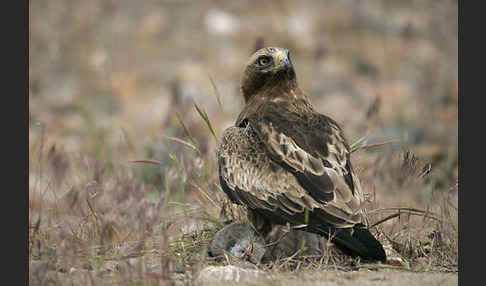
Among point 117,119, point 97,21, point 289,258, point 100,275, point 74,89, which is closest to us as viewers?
point 100,275

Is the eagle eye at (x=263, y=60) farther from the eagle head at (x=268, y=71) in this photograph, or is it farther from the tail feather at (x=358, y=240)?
the tail feather at (x=358, y=240)

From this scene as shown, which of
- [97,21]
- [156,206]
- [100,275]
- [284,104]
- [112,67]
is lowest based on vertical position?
[100,275]

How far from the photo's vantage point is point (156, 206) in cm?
442

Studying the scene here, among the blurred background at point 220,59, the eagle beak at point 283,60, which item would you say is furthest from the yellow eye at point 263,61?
the blurred background at point 220,59

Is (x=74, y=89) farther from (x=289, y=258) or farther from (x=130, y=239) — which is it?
(x=289, y=258)

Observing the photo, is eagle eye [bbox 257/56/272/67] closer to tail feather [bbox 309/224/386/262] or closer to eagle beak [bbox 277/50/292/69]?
eagle beak [bbox 277/50/292/69]

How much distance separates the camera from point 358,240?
181 inches

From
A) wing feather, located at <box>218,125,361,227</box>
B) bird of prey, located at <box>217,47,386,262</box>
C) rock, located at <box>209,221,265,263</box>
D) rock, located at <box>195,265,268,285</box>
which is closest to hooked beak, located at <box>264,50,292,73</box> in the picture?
bird of prey, located at <box>217,47,386,262</box>

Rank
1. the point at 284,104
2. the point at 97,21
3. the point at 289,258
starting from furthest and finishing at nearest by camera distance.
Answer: the point at 97,21 → the point at 284,104 → the point at 289,258

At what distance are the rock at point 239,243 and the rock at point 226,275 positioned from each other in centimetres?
45

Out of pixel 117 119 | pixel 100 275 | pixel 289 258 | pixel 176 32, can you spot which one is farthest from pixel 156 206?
pixel 176 32

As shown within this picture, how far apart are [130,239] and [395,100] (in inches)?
339

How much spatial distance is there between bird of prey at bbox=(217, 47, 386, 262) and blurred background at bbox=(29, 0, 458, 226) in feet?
18.1

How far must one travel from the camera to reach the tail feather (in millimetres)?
4586
